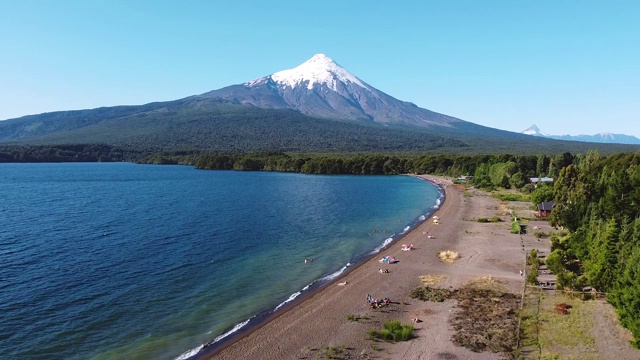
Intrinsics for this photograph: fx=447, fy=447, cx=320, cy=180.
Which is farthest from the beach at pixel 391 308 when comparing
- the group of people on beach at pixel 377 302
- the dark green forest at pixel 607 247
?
the dark green forest at pixel 607 247

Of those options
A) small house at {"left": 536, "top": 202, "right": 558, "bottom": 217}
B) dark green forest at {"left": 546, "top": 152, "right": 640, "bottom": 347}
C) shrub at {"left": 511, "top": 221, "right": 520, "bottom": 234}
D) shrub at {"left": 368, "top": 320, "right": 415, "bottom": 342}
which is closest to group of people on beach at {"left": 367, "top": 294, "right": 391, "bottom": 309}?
shrub at {"left": 368, "top": 320, "right": 415, "bottom": 342}

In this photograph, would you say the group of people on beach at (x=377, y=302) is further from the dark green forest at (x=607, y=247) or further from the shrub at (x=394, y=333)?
the dark green forest at (x=607, y=247)

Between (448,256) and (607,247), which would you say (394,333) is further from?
(448,256)

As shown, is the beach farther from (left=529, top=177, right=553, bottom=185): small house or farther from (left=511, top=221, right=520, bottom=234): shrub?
(left=529, top=177, right=553, bottom=185): small house

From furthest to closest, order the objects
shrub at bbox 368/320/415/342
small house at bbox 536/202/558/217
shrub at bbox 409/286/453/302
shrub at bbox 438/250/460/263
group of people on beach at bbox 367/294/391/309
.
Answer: small house at bbox 536/202/558/217 < shrub at bbox 438/250/460/263 < shrub at bbox 409/286/453/302 < group of people on beach at bbox 367/294/391/309 < shrub at bbox 368/320/415/342

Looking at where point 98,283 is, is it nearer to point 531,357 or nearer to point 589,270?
point 531,357

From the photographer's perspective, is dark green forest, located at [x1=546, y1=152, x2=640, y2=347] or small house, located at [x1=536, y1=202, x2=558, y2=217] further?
A: small house, located at [x1=536, y1=202, x2=558, y2=217]

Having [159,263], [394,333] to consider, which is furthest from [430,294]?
[159,263]
